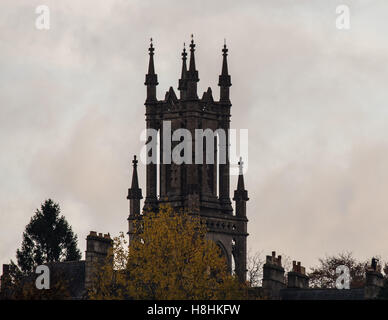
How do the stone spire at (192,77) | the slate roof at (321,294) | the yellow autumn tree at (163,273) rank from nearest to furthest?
the yellow autumn tree at (163,273) < the slate roof at (321,294) < the stone spire at (192,77)

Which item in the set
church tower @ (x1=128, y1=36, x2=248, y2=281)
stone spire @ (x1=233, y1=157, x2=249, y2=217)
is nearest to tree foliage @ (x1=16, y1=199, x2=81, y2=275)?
church tower @ (x1=128, y1=36, x2=248, y2=281)

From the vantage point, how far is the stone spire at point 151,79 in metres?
185

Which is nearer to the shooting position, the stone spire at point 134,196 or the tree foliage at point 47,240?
the tree foliage at point 47,240

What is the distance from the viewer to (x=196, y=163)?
182125mm

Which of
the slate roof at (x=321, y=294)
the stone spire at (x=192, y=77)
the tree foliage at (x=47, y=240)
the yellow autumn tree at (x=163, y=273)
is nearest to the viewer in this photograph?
the yellow autumn tree at (x=163, y=273)

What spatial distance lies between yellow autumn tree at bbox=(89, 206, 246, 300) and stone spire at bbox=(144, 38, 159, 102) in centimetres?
7259

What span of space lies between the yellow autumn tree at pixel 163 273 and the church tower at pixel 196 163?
68.1 metres

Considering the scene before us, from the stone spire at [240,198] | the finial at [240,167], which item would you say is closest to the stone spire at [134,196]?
the stone spire at [240,198]

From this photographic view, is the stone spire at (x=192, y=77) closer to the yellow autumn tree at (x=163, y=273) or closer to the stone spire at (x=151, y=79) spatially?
the stone spire at (x=151, y=79)

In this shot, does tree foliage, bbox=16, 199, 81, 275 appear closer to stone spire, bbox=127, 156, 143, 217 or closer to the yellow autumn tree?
stone spire, bbox=127, 156, 143, 217

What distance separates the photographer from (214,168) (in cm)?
18412

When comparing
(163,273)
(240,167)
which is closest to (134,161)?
(240,167)

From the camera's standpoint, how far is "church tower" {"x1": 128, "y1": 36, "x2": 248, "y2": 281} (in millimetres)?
181375
